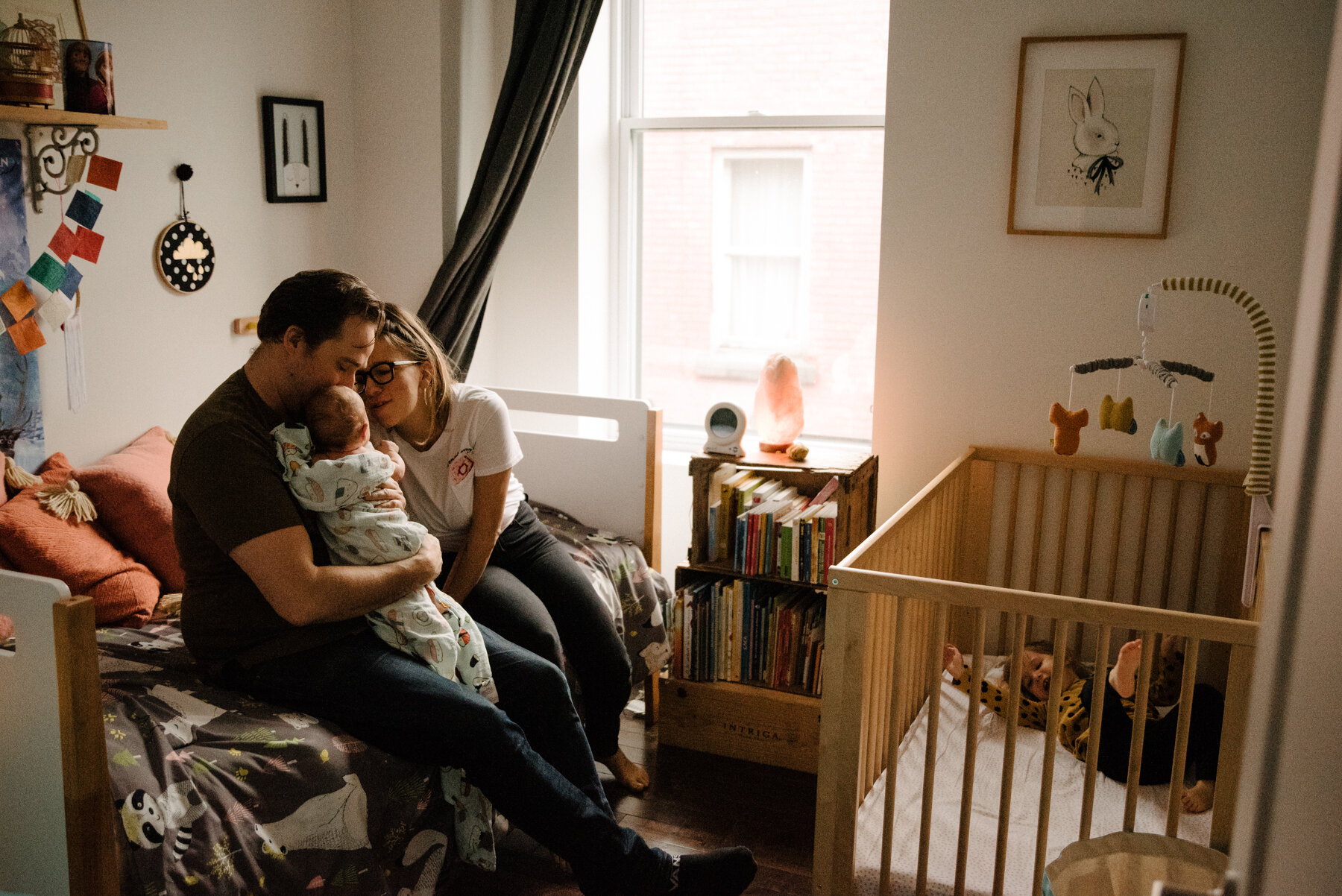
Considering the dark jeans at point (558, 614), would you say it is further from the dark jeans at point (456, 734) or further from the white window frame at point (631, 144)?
the white window frame at point (631, 144)

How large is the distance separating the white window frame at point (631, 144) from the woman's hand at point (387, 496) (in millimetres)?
1740

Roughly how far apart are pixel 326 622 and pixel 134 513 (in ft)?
2.70

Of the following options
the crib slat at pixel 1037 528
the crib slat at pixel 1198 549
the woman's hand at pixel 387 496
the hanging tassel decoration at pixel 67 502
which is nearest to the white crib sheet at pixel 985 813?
the crib slat at pixel 1037 528

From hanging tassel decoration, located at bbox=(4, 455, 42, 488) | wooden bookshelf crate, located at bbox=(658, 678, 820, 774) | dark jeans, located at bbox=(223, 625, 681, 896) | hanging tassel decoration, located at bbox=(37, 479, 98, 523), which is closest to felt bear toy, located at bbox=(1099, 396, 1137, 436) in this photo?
wooden bookshelf crate, located at bbox=(658, 678, 820, 774)

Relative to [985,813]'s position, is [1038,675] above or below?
above

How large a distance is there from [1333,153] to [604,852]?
1.77m

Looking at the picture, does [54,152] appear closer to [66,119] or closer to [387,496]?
[66,119]

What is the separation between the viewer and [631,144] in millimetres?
3445

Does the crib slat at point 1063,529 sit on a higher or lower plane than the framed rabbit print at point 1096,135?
lower

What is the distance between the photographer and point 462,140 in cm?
329

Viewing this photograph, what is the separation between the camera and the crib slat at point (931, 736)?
1.76 metres

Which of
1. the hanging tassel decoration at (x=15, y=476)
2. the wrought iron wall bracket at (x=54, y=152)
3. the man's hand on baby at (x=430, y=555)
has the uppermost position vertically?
the wrought iron wall bracket at (x=54, y=152)

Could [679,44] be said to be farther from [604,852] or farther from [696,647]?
[604,852]

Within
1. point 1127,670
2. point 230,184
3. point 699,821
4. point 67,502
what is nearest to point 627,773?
point 699,821
